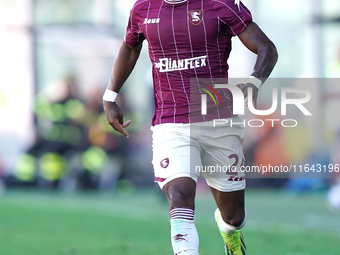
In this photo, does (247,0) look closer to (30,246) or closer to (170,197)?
(30,246)

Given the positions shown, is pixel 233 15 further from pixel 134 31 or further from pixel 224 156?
pixel 224 156

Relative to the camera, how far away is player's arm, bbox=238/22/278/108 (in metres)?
4.82

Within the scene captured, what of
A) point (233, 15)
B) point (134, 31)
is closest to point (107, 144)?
point (134, 31)

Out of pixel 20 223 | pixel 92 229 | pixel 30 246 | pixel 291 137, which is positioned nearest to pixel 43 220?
pixel 20 223

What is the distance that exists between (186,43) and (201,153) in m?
0.85

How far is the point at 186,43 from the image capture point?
5.00m

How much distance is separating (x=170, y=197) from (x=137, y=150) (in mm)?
11714

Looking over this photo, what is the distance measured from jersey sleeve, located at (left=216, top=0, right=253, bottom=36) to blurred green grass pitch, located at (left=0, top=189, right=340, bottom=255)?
3.14 m

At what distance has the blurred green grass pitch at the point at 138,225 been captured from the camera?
7719 millimetres

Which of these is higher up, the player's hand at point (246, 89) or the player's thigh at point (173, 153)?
the player's hand at point (246, 89)

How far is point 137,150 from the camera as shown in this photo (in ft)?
53.9

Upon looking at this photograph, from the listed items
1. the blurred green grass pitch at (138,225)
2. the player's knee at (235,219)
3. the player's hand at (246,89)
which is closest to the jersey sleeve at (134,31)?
the player's hand at (246,89)

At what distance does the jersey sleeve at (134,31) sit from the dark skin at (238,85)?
88mm

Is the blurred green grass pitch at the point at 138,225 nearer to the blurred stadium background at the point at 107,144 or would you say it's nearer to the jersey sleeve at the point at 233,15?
the blurred stadium background at the point at 107,144
